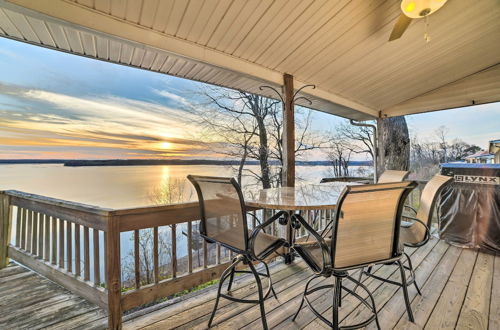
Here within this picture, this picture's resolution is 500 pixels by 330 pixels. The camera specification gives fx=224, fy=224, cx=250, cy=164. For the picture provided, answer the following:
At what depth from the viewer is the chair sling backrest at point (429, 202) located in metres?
1.83

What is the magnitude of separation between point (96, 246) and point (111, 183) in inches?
118

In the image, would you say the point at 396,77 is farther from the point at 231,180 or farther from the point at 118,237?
the point at 118,237

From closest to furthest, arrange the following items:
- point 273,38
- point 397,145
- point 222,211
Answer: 1. point 222,211
2. point 273,38
3. point 397,145

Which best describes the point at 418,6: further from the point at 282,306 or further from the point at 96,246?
the point at 96,246

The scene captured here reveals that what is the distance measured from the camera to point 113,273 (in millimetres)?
1677

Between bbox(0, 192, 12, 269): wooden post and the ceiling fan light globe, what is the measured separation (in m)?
4.88

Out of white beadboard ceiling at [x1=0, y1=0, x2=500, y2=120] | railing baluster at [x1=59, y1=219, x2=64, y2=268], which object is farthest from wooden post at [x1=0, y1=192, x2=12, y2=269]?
white beadboard ceiling at [x1=0, y1=0, x2=500, y2=120]

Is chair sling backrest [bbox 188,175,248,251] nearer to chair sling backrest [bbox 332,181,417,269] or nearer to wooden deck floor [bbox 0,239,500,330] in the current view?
chair sling backrest [bbox 332,181,417,269]

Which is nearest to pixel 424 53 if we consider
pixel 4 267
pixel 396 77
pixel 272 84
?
pixel 396 77

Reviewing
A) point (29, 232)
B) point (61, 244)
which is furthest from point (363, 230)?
point (29, 232)

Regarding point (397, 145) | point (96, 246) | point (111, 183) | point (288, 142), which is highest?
point (397, 145)

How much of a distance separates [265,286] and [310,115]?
6.30 m

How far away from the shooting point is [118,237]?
5.60 ft

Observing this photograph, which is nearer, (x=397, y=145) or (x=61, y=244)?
(x=61, y=244)
